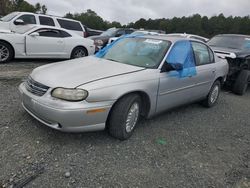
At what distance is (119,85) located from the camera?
131 inches

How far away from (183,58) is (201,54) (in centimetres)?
80

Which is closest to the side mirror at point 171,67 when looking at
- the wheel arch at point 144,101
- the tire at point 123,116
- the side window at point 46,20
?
the wheel arch at point 144,101

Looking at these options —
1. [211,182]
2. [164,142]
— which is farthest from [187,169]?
[164,142]

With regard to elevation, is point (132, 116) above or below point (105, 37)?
below

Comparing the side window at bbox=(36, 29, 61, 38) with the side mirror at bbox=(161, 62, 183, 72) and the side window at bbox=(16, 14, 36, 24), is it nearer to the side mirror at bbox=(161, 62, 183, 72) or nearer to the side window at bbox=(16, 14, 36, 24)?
the side window at bbox=(16, 14, 36, 24)

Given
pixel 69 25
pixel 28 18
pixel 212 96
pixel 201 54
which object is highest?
pixel 28 18

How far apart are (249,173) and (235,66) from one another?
4.75m

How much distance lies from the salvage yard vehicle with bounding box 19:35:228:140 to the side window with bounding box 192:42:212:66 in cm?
2

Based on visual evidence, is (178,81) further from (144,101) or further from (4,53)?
(4,53)

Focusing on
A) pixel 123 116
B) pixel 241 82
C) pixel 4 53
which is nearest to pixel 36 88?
pixel 123 116

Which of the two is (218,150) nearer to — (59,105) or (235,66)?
(59,105)

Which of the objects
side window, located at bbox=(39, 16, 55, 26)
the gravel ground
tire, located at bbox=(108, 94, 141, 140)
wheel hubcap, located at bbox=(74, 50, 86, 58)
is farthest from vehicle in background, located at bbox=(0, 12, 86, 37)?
tire, located at bbox=(108, 94, 141, 140)

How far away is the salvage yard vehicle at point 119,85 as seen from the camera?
313 cm

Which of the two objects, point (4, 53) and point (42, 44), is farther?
point (42, 44)
